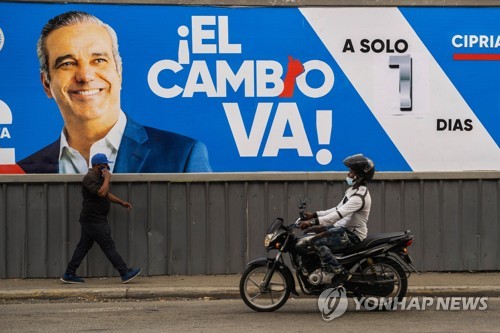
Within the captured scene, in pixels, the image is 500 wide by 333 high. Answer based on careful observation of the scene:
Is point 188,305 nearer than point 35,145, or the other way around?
point 188,305

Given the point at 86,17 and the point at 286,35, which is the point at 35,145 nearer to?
the point at 86,17

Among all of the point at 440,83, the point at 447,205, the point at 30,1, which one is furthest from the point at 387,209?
the point at 30,1

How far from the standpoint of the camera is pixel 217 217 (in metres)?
13.7

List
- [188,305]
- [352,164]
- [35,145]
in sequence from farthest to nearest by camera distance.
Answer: [35,145] < [188,305] < [352,164]

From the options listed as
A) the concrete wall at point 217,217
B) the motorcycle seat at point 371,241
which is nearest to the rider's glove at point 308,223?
the motorcycle seat at point 371,241

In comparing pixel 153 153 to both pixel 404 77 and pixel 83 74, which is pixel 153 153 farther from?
pixel 404 77

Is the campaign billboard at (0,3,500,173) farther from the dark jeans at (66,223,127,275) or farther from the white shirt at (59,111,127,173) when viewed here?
the dark jeans at (66,223,127,275)

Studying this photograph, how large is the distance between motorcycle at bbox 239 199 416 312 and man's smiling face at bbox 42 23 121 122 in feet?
14.0

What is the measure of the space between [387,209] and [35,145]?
552 cm

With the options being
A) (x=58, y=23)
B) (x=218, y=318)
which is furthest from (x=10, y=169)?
(x=218, y=318)

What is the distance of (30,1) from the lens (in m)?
13.6

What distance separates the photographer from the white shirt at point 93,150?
1359 centimetres

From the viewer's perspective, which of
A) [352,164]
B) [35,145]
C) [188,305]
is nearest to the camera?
[352,164]

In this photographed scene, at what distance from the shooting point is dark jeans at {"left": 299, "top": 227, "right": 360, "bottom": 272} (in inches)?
411
